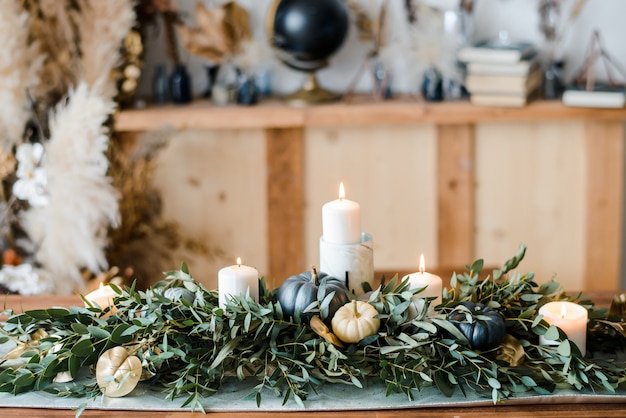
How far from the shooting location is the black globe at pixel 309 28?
9.55ft

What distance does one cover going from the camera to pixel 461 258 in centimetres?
319

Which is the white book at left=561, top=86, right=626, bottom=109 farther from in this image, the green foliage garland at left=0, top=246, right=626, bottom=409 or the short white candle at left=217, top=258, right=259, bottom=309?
the short white candle at left=217, top=258, right=259, bottom=309

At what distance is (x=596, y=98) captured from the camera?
289 centimetres

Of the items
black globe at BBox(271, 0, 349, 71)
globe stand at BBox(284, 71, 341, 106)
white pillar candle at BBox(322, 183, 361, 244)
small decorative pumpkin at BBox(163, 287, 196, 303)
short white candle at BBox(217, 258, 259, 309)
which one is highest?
black globe at BBox(271, 0, 349, 71)

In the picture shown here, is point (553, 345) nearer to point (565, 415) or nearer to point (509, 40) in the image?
point (565, 415)

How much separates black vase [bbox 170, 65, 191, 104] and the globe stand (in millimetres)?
366

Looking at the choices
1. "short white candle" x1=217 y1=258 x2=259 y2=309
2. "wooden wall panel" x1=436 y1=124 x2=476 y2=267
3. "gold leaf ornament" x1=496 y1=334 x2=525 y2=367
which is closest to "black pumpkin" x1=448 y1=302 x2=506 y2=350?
"gold leaf ornament" x1=496 y1=334 x2=525 y2=367

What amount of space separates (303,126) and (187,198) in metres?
0.53

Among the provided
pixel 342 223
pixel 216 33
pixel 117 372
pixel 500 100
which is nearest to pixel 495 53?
pixel 500 100

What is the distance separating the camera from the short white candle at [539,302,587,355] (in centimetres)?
130

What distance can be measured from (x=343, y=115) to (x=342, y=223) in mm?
1587

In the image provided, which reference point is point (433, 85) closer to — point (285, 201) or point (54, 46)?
point (285, 201)

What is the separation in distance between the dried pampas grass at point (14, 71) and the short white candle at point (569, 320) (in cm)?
182

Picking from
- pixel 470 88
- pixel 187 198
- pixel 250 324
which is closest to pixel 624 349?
pixel 250 324
